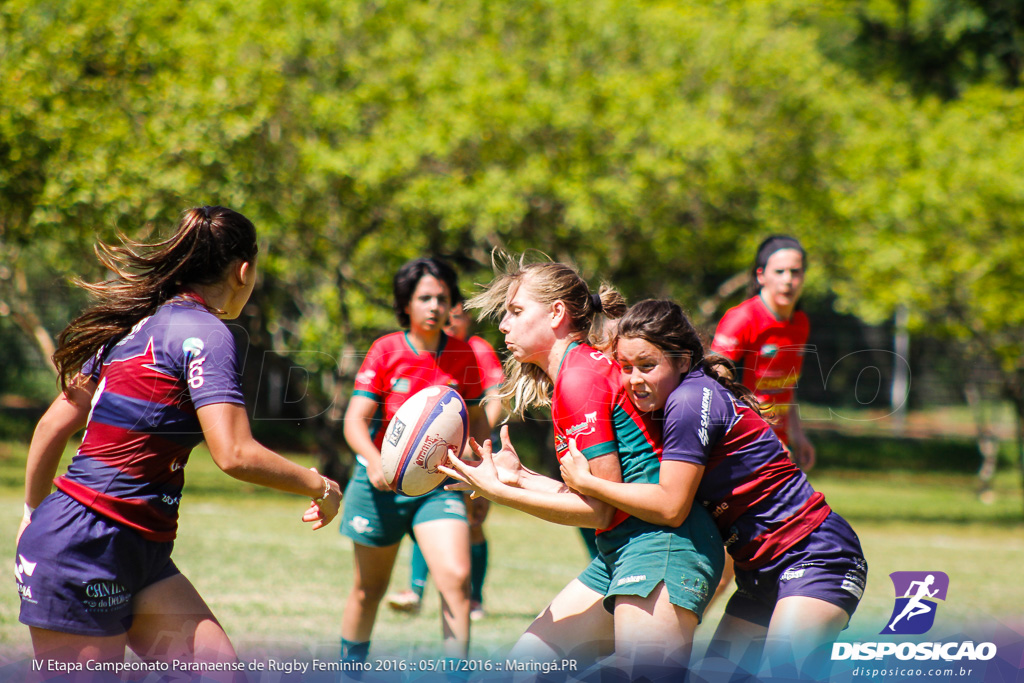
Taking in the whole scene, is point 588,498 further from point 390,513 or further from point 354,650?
point 354,650

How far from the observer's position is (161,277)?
324 cm

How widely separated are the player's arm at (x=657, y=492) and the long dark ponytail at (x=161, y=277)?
158cm

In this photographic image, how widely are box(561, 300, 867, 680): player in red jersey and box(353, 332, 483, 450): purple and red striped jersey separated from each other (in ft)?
7.28

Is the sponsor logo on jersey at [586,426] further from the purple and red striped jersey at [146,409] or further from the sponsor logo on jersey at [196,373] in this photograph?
the sponsor logo on jersey at [196,373]

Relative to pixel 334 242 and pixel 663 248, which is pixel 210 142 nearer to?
pixel 334 242

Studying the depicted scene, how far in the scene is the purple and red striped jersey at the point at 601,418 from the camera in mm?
3420

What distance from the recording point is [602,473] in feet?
11.2

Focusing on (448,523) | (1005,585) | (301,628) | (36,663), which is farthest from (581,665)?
(1005,585)

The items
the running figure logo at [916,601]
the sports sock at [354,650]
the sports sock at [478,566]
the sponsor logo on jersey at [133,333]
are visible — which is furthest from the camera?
the sports sock at [478,566]

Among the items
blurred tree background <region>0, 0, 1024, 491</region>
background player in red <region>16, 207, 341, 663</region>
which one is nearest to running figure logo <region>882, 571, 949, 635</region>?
background player in red <region>16, 207, 341, 663</region>

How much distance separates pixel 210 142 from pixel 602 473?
1201 centimetres

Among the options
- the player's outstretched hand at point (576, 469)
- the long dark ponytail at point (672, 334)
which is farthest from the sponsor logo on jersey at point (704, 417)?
the player's outstretched hand at point (576, 469)

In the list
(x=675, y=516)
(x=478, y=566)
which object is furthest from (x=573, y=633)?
(x=478, y=566)

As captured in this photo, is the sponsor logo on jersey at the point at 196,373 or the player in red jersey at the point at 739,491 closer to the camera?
the sponsor logo on jersey at the point at 196,373
